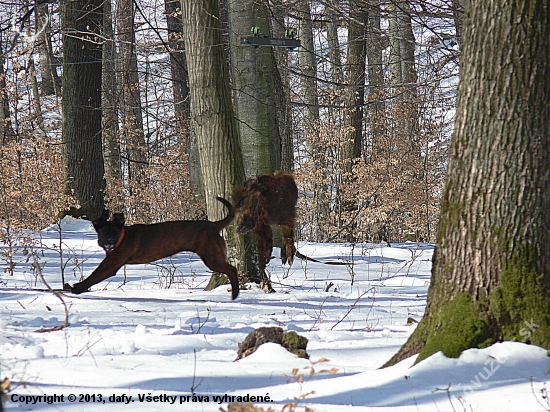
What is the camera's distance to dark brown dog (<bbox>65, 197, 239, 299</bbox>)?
5.27 m

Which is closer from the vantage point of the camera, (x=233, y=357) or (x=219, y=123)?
(x=233, y=357)

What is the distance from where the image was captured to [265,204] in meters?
6.73

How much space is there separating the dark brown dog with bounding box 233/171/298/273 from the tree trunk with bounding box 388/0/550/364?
2892 millimetres

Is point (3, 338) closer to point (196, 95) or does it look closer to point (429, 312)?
point (429, 312)

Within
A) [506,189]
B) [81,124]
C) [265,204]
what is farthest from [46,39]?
[506,189]

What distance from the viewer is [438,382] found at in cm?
371

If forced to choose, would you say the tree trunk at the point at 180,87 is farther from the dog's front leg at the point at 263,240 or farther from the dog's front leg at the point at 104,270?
the dog's front leg at the point at 104,270

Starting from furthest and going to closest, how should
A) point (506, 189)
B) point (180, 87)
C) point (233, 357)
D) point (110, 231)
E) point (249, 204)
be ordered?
1. point (180, 87)
2. point (249, 204)
3. point (110, 231)
4. point (233, 357)
5. point (506, 189)

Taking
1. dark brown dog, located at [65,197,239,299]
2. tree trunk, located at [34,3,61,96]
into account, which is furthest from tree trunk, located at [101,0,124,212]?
dark brown dog, located at [65,197,239,299]

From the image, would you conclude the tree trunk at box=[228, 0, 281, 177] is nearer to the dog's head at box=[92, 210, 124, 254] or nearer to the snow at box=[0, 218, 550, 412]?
the snow at box=[0, 218, 550, 412]

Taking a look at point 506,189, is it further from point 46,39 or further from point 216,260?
point 46,39

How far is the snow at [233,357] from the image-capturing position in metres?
3.43

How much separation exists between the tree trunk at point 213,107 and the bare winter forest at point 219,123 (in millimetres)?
14

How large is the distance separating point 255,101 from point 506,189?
15.7ft
